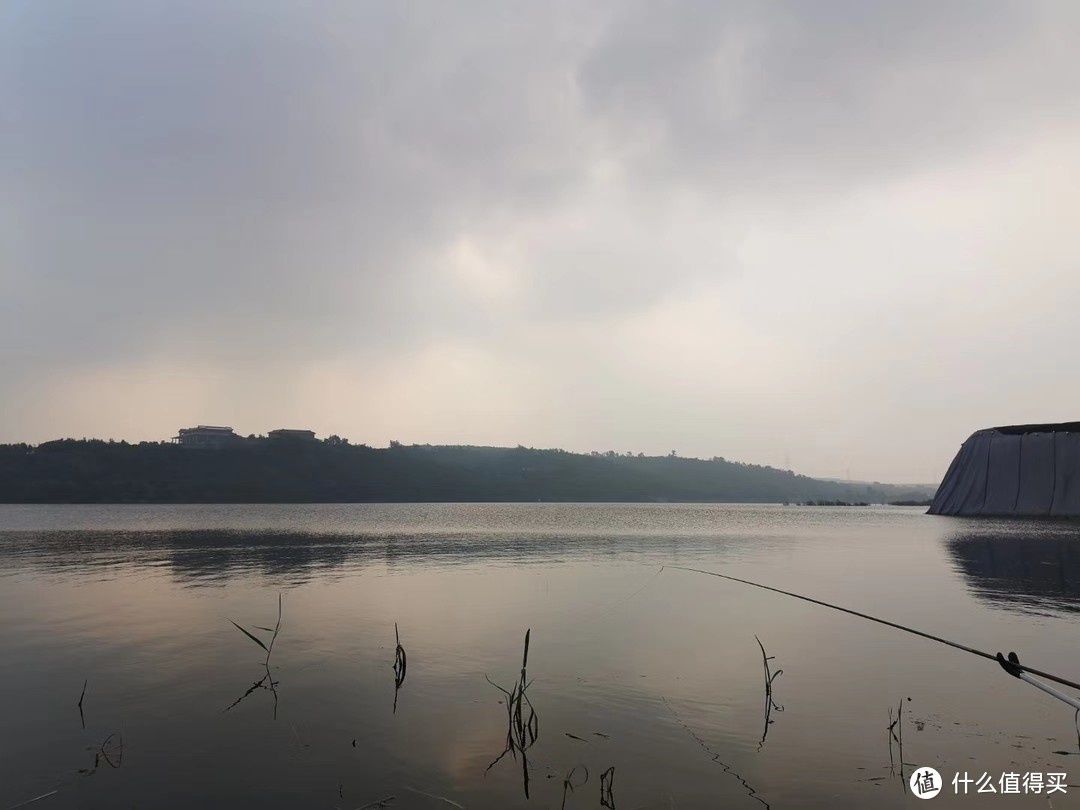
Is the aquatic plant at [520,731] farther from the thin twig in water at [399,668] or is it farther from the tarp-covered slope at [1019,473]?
the tarp-covered slope at [1019,473]

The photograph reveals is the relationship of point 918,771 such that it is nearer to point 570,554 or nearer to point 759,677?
point 759,677

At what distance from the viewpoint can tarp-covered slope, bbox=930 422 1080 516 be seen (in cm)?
11412

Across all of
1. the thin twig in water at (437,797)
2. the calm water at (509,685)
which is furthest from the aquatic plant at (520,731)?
the thin twig in water at (437,797)

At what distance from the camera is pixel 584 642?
19328 mm

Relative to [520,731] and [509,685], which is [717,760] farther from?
[509,685]

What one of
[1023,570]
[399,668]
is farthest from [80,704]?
[1023,570]

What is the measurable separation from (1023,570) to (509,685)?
37.3 m

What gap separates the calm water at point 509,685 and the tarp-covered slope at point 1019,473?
102600 mm

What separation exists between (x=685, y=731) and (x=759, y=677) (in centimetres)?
457

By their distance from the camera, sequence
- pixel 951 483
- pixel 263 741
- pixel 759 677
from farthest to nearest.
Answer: pixel 951 483, pixel 759 677, pixel 263 741

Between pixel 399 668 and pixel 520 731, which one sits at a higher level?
pixel 520 731

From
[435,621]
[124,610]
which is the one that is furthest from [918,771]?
[124,610]

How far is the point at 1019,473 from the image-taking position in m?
122

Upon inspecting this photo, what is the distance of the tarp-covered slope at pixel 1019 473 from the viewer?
374 feet
